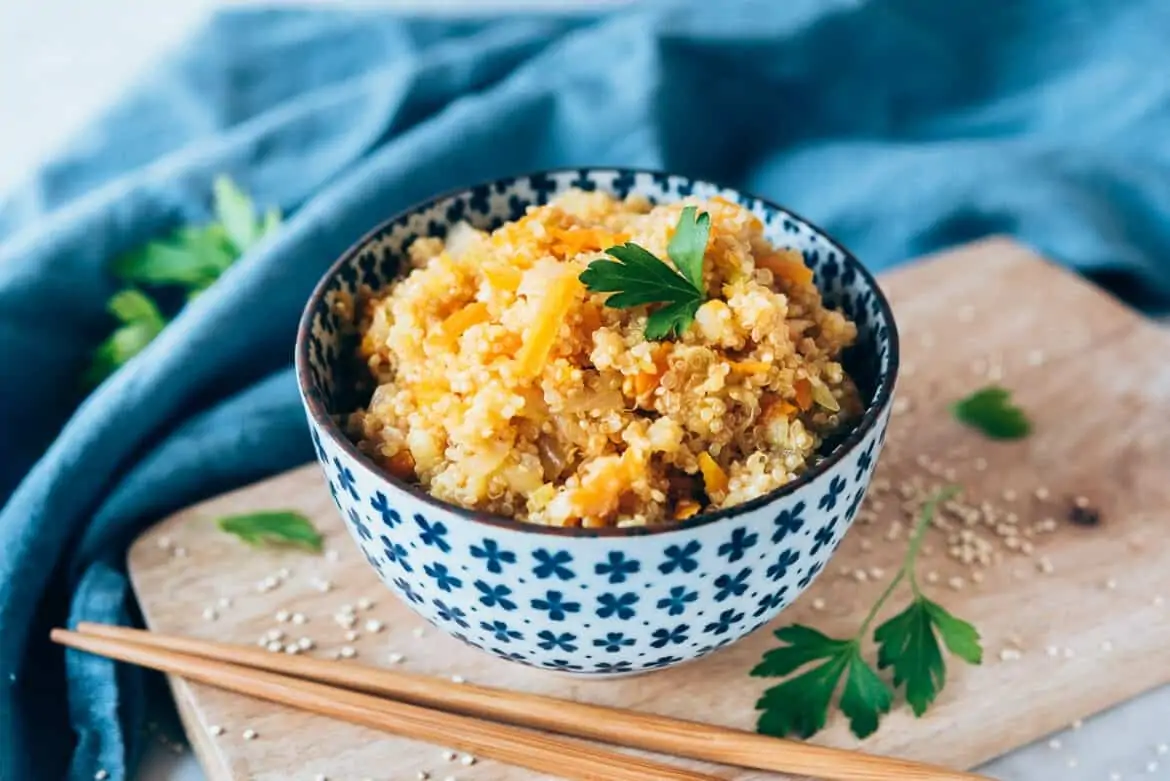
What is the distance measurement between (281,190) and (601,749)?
1.74 m

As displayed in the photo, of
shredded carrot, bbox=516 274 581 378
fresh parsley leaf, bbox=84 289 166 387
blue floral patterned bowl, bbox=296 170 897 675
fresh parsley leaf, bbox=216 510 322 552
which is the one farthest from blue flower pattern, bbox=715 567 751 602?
fresh parsley leaf, bbox=84 289 166 387

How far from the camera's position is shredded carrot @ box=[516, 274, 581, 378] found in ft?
5.07

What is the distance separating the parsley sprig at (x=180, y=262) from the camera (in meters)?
2.66

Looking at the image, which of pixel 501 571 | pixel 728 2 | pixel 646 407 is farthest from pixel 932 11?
pixel 501 571

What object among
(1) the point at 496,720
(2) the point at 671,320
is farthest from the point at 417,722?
(2) the point at 671,320

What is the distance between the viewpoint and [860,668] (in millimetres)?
1835

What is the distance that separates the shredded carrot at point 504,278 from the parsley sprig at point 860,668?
70 centimetres

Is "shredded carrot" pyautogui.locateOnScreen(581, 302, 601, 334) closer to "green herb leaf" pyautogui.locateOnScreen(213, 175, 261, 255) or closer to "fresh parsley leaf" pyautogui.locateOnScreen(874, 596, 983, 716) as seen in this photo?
"fresh parsley leaf" pyautogui.locateOnScreen(874, 596, 983, 716)

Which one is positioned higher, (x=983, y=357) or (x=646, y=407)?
(x=646, y=407)

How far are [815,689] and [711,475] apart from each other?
0.48 meters

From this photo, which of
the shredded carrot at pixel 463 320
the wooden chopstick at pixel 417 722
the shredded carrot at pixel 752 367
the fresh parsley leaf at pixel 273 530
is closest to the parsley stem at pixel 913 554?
the wooden chopstick at pixel 417 722

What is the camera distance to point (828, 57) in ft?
10.7

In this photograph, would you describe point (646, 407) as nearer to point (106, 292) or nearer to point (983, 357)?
point (983, 357)

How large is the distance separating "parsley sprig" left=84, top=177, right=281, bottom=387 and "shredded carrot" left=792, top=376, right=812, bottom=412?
1.57 m
